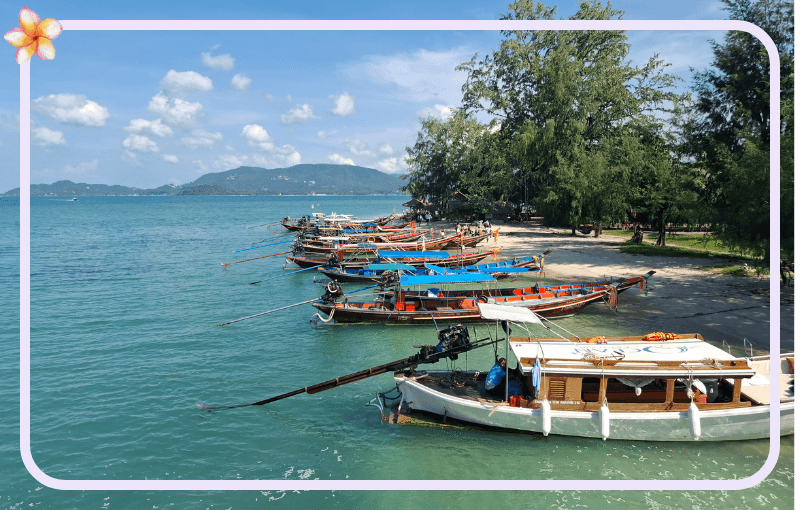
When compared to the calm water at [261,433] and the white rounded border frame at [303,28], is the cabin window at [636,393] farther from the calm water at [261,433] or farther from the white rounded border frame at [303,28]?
the white rounded border frame at [303,28]

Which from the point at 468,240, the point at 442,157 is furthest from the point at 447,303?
the point at 442,157

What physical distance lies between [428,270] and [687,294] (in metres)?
14.3

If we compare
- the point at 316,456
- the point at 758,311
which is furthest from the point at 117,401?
the point at 758,311

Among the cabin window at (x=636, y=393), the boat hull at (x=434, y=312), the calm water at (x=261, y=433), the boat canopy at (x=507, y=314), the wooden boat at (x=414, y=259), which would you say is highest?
the wooden boat at (x=414, y=259)

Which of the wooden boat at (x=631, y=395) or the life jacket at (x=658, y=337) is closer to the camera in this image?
the wooden boat at (x=631, y=395)

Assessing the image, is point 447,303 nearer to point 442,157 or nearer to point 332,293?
point 332,293

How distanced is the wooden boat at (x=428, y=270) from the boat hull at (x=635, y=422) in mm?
14398

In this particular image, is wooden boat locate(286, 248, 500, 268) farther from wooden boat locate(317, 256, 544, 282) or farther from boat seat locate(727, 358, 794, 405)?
boat seat locate(727, 358, 794, 405)

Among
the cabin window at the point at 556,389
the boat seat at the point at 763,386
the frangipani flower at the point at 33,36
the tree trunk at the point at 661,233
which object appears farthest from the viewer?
the tree trunk at the point at 661,233

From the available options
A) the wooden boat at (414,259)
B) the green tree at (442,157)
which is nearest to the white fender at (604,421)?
the wooden boat at (414,259)

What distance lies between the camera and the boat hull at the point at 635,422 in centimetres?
1298

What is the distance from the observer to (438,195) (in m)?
76.9

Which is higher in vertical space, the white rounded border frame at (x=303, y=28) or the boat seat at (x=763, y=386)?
the white rounded border frame at (x=303, y=28)

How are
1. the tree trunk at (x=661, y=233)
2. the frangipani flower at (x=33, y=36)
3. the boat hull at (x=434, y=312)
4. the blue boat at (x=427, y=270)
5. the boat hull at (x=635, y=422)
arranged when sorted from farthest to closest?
the tree trunk at (x=661, y=233)
the blue boat at (x=427, y=270)
the boat hull at (x=434, y=312)
the boat hull at (x=635, y=422)
the frangipani flower at (x=33, y=36)
